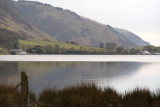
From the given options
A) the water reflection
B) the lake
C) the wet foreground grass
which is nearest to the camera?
the wet foreground grass

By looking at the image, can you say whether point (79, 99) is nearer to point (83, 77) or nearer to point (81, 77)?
point (81, 77)

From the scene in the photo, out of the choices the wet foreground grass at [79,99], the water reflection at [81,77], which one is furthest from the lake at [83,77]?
the wet foreground grass at [79,99]

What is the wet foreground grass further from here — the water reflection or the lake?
the water reflection

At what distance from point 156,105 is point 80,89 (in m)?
4.71

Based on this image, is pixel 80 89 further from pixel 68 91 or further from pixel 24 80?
pixel 24 80

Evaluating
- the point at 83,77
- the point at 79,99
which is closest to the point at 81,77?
the point at 83,77

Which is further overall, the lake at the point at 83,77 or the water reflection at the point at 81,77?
the water reflection at the point at 81,77

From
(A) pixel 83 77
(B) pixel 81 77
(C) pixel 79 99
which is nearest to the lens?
(C) pixel 79 99

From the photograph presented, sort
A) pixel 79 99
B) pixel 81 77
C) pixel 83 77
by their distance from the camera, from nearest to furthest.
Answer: pixel 79 99
pixel 81 77
pixel 83 77

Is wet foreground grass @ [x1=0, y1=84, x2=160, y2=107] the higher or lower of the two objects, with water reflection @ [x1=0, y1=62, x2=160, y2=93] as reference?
higher

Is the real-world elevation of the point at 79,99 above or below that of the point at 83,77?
above

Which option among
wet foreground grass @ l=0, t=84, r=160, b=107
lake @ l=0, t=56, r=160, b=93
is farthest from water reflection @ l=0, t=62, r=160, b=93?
wet foreground grass @ l=0, t=84, r=160, b=107

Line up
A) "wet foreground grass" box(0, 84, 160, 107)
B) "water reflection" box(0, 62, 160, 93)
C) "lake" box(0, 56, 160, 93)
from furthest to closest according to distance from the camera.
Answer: "water reflection" box(0, 62, 160, 93) < "lake" box(0, 56, 160, 93) < "wet foreground grass" box(0, 84, 160, 107)

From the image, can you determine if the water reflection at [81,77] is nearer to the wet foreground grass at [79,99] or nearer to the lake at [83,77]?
the lake at [83,77]
